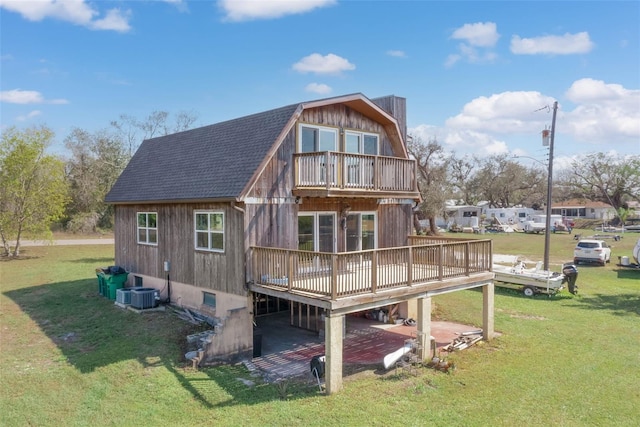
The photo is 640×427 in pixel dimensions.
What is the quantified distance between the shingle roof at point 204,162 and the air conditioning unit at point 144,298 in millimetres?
3254

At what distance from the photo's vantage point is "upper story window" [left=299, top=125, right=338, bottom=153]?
44.4 feet

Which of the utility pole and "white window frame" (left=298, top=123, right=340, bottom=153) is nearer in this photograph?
"white window frame" (left=298, top=123, right=340, bottom=153)

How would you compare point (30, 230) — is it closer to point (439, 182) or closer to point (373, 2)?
point (373, 2)

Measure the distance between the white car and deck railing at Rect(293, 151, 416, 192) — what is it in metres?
21.4

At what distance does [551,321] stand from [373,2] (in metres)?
13.4

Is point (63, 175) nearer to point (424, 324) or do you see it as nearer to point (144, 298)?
point (144, 298)

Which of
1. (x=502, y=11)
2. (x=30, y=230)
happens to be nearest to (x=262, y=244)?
(x=502, y=11)

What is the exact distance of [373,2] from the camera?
658 inches

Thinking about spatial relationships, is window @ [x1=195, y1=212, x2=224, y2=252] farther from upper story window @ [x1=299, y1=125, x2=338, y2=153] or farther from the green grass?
upper story window @ [x1=299, y1=125, x2=338, y2=153]

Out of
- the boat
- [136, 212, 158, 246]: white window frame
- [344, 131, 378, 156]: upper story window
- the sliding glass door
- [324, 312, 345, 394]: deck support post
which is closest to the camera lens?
[324, 312, 345, 394]: deck support post

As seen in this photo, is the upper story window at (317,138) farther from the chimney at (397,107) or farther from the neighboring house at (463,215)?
the neighboring house at (463,215)

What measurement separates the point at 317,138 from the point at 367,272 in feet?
16.5

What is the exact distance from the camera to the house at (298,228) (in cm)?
1087

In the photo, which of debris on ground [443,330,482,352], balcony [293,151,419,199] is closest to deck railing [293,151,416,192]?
balcony [293,151,419,199]
